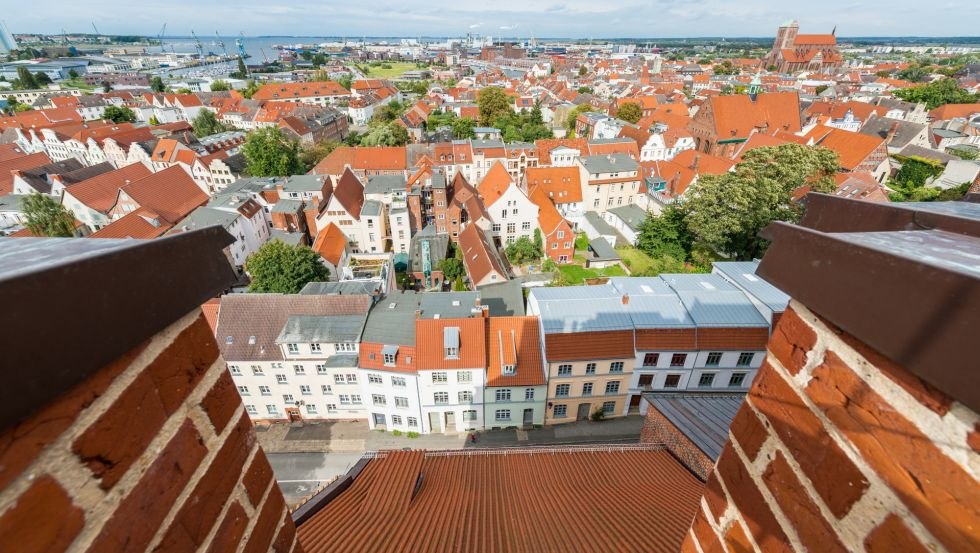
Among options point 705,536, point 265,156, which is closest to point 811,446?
point 705,536

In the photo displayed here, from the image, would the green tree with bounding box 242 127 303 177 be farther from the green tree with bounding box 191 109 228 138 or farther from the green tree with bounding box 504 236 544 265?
the green tree with bounding box 504 236 544 265

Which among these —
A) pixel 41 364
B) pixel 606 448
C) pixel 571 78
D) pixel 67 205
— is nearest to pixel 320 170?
pixel 67 205

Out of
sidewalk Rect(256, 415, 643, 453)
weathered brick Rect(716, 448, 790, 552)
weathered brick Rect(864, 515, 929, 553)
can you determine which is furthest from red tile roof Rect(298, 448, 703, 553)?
sidewalk Rect(256, 415, 643, 453)

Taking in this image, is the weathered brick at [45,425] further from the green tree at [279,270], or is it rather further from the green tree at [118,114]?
the green tree at [118,114]

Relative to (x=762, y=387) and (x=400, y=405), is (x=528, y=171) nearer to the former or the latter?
(x=400, y=405)

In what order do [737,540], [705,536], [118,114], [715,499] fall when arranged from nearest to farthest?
[737,540]
[715,499]
[705,536]
[118,114]

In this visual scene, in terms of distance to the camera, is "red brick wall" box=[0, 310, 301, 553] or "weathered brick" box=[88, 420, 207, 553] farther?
"weathered brick" box=[88, 420, 207, 553]

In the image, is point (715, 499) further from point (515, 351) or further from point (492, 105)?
point (492, 105)
